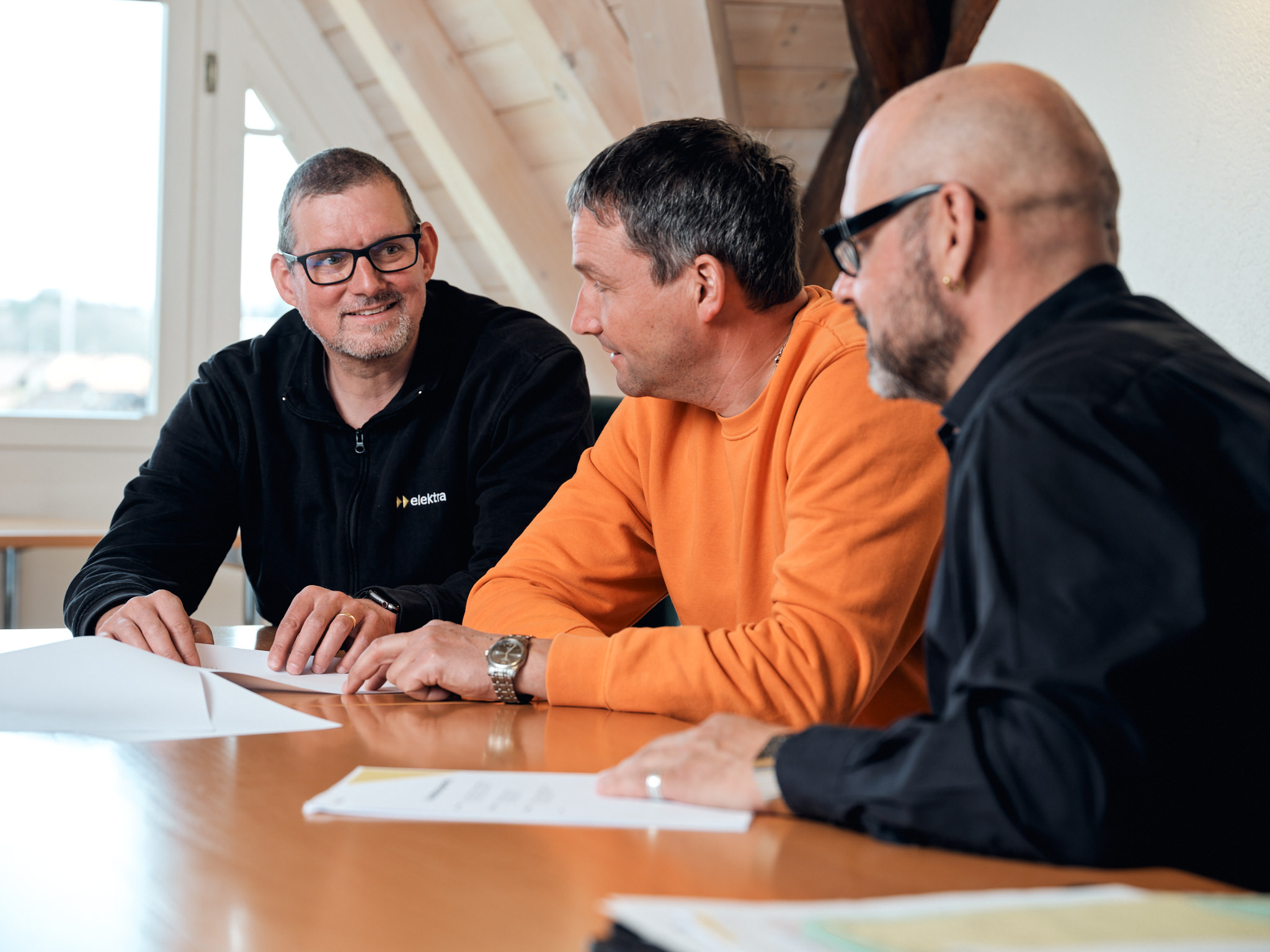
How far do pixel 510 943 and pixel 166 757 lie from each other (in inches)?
20.3

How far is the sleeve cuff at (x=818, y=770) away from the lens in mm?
764

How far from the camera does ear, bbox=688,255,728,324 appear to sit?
1444mm

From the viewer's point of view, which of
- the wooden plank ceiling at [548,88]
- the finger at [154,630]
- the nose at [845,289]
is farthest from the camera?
the wooden plank ceiling at [548,88]

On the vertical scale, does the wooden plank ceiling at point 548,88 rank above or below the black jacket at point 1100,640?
above

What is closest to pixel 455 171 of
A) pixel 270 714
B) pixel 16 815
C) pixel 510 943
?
pixel 270 714

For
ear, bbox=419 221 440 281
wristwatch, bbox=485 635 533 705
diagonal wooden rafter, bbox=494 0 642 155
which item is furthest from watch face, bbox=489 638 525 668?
diagonal wooden rafter, bbox=494 0 642 155

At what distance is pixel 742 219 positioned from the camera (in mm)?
1444

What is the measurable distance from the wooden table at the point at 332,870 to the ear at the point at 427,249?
130 cm

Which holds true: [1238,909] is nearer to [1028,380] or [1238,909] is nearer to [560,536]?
[1028,380]

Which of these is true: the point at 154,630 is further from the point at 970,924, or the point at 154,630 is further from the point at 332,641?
the point at 970,924

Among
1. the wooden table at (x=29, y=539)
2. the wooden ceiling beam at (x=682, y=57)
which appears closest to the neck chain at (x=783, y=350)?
the wooden ceiling beam at (x=682, y=57)

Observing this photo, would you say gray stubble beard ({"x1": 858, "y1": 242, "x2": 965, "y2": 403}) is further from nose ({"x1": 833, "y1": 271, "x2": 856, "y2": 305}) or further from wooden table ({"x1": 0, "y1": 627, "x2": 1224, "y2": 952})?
wooden table ({"x1": 0, "y1": 627, "x2": 1224, "y2": 952})

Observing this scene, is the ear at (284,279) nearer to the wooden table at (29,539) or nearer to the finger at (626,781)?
the wooden table at (29,539)

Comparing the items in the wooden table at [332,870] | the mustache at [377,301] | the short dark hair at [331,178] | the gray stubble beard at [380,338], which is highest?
the short dark hair at [331,178]
